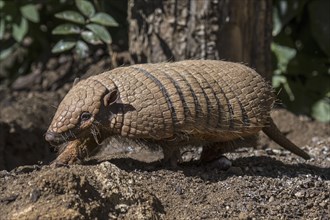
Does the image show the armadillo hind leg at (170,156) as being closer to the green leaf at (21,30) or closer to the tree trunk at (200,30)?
the tree trunk at (200,30)

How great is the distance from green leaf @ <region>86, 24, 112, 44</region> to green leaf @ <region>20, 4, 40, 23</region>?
0.97m

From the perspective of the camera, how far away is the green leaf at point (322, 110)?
7660mm

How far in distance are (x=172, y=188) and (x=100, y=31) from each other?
2.47 m

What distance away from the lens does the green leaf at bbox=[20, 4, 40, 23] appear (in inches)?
297

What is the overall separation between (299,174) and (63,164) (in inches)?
59.8

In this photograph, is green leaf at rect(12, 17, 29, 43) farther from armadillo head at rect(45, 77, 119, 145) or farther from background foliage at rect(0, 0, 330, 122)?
armadillo head at rect(45, 77, 119, 145)

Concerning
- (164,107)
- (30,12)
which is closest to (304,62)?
(30,12)

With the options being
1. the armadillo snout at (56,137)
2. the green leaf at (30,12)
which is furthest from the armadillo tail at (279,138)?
the green leaf at (30,12)

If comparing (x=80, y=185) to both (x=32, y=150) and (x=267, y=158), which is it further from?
(x=32, y=150)

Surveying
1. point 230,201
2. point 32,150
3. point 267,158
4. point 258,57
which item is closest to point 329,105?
point 258,57

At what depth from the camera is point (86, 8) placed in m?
6.79

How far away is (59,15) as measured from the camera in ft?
22.2

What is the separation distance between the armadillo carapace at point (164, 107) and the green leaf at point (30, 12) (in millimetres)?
2906

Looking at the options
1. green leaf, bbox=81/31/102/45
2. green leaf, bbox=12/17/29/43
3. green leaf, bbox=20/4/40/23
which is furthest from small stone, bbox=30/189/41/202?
green leaf, bbox=12/17/29/43
